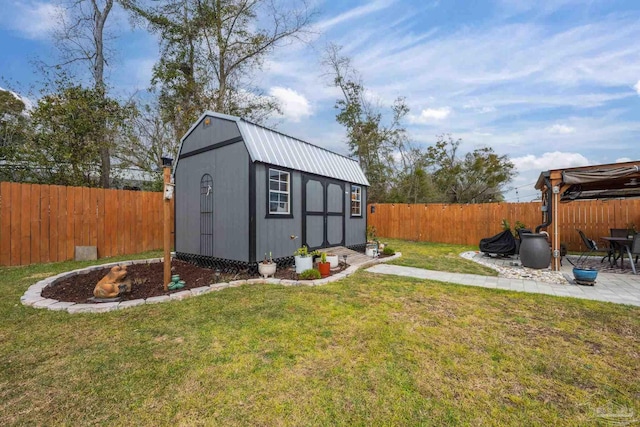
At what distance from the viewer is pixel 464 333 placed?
2877mm

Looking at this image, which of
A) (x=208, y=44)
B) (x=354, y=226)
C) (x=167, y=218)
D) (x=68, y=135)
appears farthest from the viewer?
(x=208, y=44)

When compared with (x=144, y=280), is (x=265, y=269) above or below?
above

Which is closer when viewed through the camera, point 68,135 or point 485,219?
point 68,135

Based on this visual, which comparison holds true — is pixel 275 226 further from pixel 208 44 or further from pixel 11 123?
pixel 208 44

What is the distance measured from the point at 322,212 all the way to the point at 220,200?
255 cm

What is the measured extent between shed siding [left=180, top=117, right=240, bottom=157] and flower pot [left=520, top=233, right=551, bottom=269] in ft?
22.5

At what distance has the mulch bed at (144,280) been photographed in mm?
4098

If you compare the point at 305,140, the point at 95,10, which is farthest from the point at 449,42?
the point at 95,10

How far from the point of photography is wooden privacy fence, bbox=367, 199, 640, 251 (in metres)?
8.89

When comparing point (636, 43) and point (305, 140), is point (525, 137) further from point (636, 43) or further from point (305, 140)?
point (305, 140)

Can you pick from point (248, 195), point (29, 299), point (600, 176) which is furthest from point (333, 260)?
point (600, 176)

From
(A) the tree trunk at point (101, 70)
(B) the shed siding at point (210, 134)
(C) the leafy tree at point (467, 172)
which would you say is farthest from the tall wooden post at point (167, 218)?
(C) the leafy tree at point (467, 172)

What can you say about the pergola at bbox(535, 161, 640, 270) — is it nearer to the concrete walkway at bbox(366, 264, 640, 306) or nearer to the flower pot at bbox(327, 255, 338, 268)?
the concrete walkway at bbox(366, 264, 640, 306)

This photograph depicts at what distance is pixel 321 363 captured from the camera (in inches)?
90.7
